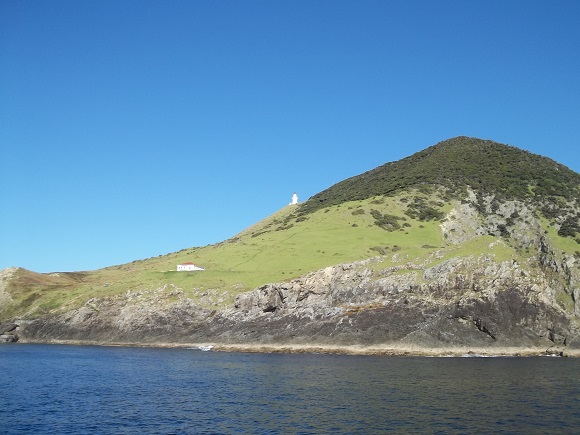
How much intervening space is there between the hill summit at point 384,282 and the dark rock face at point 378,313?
8.1 inches

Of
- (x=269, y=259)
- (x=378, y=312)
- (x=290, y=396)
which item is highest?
(x=269, y=259)

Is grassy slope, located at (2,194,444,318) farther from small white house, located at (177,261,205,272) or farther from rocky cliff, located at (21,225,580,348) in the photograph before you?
rocky cliff, located at (21,225,580,348)

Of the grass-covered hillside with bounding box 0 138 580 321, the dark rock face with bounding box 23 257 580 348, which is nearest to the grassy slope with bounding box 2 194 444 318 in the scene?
the grass-covered hillside with bounding box 0 138 580 321

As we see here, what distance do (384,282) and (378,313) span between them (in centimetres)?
695

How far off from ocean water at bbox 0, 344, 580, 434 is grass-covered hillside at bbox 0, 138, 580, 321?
36.2 meters

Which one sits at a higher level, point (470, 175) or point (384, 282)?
point (470, 175)

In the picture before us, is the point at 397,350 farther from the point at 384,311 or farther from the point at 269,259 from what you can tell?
the point at 269,259

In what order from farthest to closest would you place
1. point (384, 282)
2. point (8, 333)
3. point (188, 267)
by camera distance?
point (188, 267) → point (8, 333) → point (384, 282)

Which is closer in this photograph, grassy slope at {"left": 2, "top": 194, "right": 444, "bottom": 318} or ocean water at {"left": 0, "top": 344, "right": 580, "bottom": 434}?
ocean water at {"left": 0, "top": 344, "right": 580, "bottom": 434}

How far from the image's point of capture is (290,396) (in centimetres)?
4481

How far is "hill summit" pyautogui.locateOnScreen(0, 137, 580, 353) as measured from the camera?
8325cm

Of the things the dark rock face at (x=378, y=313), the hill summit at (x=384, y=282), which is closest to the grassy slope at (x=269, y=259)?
the hill summit at (x=384, y=282)

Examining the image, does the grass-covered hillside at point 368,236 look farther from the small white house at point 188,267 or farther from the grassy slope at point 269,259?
the small white house at point 188,267

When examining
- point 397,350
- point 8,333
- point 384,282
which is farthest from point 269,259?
point 8,333
